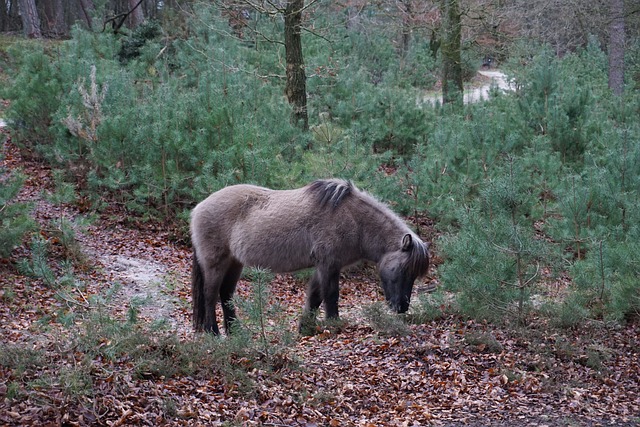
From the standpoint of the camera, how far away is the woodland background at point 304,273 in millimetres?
6164

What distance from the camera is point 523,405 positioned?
659 centimetres

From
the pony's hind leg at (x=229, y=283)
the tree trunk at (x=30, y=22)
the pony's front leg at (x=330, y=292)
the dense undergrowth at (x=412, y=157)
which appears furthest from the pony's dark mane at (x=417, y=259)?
the tree trunk at (x=30, y=22)

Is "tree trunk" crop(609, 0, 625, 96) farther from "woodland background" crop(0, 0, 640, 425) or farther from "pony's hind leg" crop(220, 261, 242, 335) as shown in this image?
"pony's hind leg" crop(220, 261, 242, 335)

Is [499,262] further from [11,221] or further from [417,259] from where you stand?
[11,221]

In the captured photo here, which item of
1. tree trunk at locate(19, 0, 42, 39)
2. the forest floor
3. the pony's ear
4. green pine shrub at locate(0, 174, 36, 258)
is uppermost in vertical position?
tree trunk at locate(19, 0, 42, 39)

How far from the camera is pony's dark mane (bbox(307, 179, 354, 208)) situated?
887 cm

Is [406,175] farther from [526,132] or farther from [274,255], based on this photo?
[274,255]

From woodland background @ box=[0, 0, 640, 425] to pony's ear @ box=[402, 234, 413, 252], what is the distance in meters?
0.43

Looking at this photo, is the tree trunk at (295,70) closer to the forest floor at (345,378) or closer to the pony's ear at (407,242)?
the forest floor at (345,378)

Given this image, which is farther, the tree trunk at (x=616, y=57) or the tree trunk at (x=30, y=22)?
the tree trunk at (x=30, y=22)

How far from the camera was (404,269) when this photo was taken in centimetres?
866

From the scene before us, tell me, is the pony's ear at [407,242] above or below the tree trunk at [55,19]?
below

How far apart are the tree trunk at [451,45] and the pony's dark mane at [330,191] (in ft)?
39.7

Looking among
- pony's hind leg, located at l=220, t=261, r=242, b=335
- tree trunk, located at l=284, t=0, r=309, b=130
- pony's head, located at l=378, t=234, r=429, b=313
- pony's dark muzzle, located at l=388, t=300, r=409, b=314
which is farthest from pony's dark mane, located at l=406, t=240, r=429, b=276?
tree trunk, located at l=284, t=0, r=309, b=130
